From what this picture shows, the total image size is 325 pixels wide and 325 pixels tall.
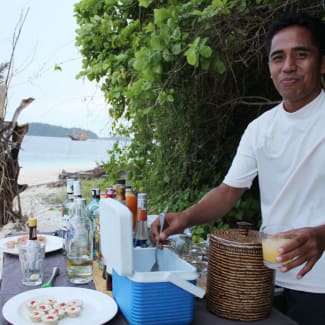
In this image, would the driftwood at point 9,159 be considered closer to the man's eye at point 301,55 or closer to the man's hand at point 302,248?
the man's eye at point 301,55

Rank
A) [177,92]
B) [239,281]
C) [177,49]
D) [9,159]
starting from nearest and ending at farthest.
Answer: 1. [239,281]
2. [177,49]
3. [177,92]
4. [9,159]

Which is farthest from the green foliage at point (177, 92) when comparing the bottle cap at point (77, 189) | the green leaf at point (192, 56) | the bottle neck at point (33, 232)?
the bottle neck at point (33, 232)

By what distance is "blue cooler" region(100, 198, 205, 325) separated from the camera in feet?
3.32

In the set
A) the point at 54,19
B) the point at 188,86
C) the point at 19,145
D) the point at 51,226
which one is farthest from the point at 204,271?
the point at 51,226

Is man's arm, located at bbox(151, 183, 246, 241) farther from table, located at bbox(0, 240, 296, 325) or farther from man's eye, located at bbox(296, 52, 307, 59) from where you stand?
man's eye, located at bbox(296, 52, 307, 59)

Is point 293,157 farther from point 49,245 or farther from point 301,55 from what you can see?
point 49,245

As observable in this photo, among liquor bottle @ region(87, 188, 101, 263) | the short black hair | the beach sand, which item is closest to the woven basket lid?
liquor bottle @ region(87, 188, 101, 263)

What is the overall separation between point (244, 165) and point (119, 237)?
0.71 metres

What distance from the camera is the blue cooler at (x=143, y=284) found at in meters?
1.01

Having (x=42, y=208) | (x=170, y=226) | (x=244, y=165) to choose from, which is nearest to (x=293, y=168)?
(x=244, y=165)

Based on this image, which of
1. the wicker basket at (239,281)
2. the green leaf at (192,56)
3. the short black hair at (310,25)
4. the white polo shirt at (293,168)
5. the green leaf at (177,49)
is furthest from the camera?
the green leaf at (177,49)

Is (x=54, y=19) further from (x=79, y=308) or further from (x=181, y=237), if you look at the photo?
(x=79, y=308)

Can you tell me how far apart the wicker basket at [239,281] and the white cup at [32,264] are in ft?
2.04

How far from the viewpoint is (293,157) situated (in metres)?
1.40
